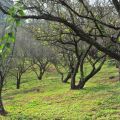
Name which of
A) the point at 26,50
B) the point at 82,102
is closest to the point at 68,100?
the point at 82,102

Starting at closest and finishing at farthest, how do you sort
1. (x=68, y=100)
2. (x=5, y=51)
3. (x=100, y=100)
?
(x=5, y=51)
(x=100, y=100)
(x=68, y=100)

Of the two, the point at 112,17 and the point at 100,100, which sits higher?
the point at 112,17

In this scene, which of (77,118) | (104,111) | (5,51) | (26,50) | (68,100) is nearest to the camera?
(5,51)

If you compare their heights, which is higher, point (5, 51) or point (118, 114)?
point (5, 51)

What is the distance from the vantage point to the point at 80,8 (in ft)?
77.5

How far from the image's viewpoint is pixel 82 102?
20984 millimetres

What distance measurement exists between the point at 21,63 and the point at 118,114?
34634 millimetres

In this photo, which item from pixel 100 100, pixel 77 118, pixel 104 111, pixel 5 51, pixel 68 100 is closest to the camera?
pixel 5 51

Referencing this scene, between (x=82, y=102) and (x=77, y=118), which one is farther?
(x=82, y=102)

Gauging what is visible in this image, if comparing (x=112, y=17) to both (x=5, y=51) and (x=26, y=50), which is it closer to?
(x=5, y=51)

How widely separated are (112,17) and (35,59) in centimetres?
3929

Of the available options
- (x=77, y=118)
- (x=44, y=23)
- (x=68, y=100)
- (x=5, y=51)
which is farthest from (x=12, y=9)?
(x=44, y=23)

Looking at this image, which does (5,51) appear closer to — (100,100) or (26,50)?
(100,100)

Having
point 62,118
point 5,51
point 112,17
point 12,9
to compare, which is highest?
point 112,17
